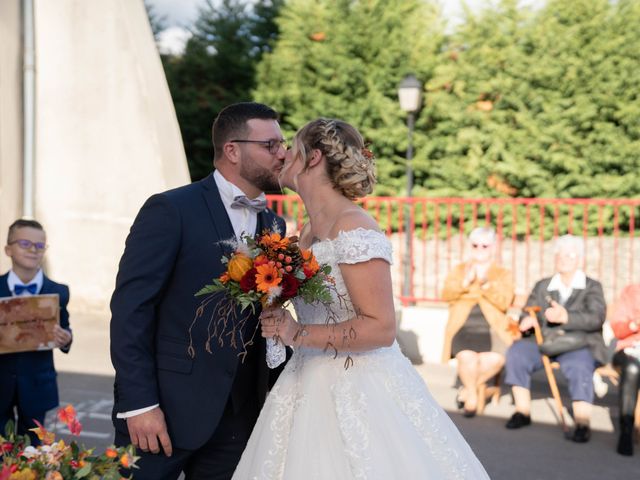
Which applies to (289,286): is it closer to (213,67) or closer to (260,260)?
(260,260)

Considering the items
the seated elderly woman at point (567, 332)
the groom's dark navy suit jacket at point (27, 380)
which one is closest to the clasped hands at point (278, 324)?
the groom's dark navy suit jacket at point (27, 380)

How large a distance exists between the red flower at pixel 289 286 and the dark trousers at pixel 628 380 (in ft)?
13.5

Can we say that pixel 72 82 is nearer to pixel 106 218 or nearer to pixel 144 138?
pixel 144 138

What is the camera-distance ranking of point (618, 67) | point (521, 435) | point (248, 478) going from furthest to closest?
point (618, 67) → point (521, 435) → point (248, 478)

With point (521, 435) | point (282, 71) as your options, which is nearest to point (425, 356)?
point (521, 435)

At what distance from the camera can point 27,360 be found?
4395 millimetres

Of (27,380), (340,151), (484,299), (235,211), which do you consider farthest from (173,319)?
(484,299)

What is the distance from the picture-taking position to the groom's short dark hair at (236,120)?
305cm

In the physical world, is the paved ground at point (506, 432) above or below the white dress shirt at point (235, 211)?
below

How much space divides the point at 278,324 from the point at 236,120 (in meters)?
0.95

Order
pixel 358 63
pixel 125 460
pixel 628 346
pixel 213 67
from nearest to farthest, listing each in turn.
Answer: pixel 125 460
pixel 628 346
pixel 358 63
pixel 213 67

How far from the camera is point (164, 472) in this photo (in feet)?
9.16

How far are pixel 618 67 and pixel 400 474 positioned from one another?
42.0 feet

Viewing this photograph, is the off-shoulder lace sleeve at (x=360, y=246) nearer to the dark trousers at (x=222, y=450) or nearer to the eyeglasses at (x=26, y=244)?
the dark trousers at (x=222, y=450)
